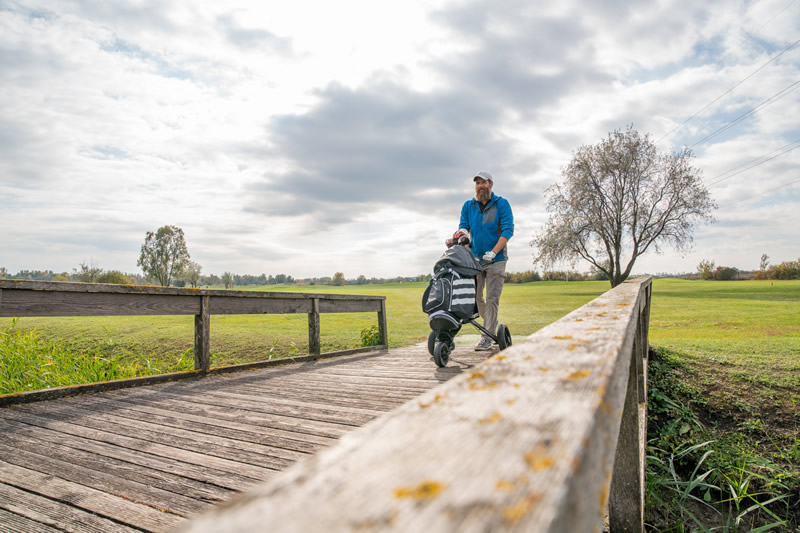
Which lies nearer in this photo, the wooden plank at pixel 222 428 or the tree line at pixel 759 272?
the wooden plank at pixel 222 428

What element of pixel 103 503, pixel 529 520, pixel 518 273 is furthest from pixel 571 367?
pixel 518 273

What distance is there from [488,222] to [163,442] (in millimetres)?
4086

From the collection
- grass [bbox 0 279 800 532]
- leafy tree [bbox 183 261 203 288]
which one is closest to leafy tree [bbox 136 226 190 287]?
leafy tree [bbox 183 261 203 288]

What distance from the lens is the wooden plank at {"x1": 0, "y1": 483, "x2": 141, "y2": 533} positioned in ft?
5.52

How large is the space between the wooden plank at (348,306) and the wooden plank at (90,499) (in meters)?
3.79

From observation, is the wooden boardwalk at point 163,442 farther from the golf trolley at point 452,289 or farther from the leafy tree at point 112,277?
the leafy tree at point 112,277

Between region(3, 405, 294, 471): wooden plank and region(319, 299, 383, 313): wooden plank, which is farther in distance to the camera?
region(319, 299, 383, 313): wooden plank

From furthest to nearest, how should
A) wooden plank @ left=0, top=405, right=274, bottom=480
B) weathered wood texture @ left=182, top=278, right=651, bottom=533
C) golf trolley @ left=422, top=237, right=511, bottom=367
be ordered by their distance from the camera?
golf trolley @ left=422, top=237, right=511, bottom=367 → wooden plank @ left=0, top=405, right=274, bottom=480 → weathered wood texture @ left=182, top=278, right=651, bottom=533

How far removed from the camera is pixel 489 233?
215 inches

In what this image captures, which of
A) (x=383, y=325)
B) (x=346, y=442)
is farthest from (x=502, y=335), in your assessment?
(x=346, y=442)

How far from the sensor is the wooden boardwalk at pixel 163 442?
1.83 metres

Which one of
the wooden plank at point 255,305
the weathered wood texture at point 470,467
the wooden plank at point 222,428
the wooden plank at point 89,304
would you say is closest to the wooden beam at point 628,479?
the weathered wood texture at point 470,467

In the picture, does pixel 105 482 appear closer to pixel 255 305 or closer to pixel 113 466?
pixel 113 466

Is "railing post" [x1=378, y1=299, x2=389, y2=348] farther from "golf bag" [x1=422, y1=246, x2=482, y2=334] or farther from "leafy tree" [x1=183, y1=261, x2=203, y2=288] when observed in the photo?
"leafy tree" [x1=183, y1=261, x2=203, y2=288]
